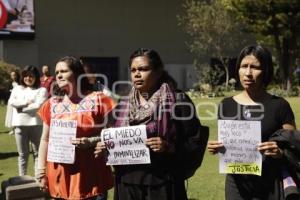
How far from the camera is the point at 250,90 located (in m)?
3.61

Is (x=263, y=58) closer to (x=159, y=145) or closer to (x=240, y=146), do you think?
(x=240, y=146)

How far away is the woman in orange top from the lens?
4059 mm

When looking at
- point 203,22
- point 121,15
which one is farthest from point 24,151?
point 121,15

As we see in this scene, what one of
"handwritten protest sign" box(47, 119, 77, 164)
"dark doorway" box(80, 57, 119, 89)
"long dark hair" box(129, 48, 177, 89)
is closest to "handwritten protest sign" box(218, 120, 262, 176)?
"long dark hair" box(129, 48, 177, 89)

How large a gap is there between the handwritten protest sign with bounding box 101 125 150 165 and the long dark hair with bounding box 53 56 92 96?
0.55 meters

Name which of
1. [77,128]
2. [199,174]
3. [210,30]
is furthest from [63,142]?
[210,30]

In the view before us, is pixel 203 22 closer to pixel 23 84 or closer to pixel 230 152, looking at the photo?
pixel 23 84

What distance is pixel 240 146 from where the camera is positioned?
11.8 ft

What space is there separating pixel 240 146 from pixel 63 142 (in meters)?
1.31

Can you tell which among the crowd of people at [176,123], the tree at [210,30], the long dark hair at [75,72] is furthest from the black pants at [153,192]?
the tree at [210,30]

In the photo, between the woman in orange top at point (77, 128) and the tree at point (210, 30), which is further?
the tree at point (210, 30)

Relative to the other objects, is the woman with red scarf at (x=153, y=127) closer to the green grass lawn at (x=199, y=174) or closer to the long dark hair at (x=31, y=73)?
the green grass lawn at (x=199, y=174)

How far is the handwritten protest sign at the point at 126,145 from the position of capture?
3594 mm

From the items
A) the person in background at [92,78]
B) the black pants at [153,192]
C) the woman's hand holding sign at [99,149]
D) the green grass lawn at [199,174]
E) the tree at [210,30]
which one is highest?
the tree at [210,30]
